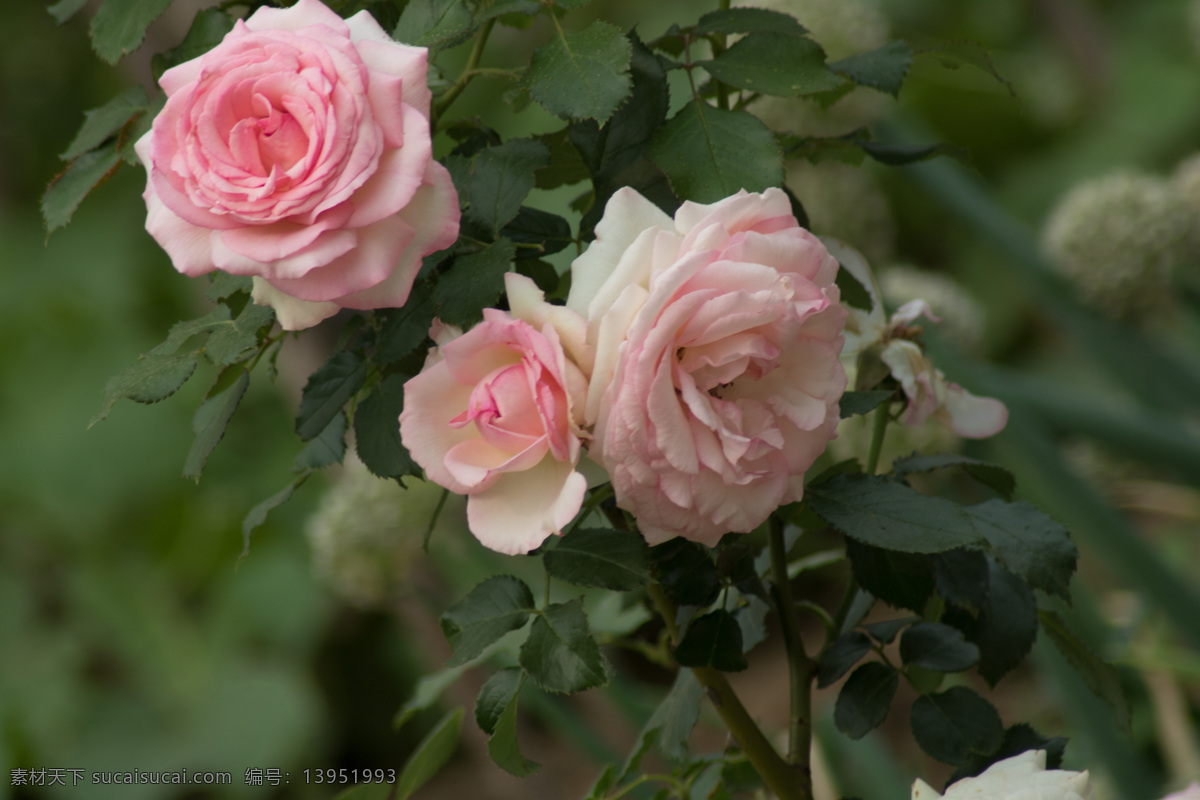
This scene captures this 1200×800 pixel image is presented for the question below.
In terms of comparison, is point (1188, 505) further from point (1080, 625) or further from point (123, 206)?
point (123, 206)

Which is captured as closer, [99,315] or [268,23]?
[268,23]

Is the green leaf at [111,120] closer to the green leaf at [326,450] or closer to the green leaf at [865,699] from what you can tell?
the green leaf at [326,450]

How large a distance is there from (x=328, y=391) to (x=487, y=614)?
82mm

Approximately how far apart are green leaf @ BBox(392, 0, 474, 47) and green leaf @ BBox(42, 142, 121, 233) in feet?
0.37

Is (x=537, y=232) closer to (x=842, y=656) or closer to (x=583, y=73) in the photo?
(x=583, y=73)

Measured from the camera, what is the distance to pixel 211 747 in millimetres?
1427

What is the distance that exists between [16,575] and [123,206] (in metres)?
0.85

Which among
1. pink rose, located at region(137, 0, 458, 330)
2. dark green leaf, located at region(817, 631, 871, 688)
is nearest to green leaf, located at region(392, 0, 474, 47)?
pink rose, located at region(137, 0, 458, 330)

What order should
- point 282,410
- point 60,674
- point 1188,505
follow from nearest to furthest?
1. point 1188,505
2. point 60,674
3. point 282,410

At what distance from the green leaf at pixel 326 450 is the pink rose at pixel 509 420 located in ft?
0.27

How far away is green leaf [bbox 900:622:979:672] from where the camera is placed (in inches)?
13.6

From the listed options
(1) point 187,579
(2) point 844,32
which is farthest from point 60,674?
(2) point 844,32

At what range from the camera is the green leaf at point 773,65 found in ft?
1.00

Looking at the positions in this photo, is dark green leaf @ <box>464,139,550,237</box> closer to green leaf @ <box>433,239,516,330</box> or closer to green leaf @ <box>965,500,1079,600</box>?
green leaf @ <box>433,239,516,330</box>
